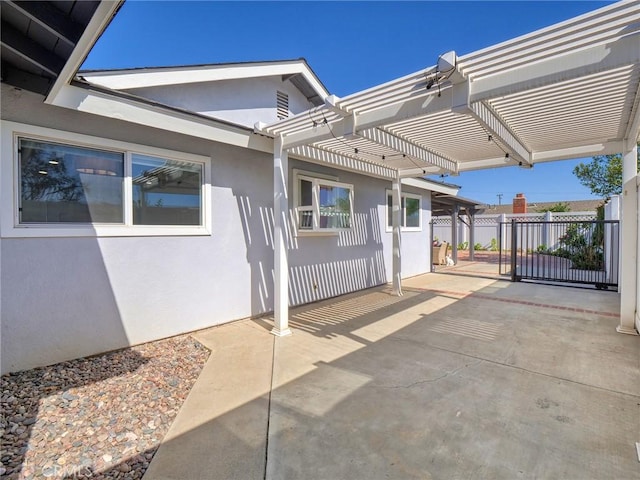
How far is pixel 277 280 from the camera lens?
5281 millimetres

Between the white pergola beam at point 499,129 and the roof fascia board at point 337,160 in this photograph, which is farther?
the roof fascia board at point 337,160

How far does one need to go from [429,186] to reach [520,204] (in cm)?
1854

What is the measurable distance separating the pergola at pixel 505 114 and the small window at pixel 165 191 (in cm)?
135

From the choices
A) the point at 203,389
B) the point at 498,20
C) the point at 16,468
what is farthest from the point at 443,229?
the point at 16,468

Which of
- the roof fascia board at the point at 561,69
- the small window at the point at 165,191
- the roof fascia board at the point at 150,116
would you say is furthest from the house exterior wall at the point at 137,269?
the roof fascia board at the point at 561,69

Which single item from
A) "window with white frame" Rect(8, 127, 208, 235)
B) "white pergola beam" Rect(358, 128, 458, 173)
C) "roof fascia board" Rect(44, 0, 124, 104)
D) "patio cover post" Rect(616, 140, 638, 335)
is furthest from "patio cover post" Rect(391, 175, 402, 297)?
"roof fascia board" Rect(44, 0, 124, 104)

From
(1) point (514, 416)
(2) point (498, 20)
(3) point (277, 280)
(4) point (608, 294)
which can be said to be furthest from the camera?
(4) point (608, 294)

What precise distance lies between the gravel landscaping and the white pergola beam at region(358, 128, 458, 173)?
3906 millimetres

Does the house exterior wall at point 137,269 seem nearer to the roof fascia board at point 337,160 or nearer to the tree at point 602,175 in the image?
the roof fascia board at point 337,160

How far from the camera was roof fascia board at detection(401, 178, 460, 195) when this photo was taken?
999 cm

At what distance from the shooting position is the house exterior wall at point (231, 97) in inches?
220

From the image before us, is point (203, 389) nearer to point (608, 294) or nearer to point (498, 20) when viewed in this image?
point (498, 20)

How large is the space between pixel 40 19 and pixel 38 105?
190cm

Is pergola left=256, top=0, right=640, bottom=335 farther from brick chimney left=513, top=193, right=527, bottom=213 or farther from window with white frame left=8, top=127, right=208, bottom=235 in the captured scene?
brick chimney left=513, top=193, right=527, bottom=213
